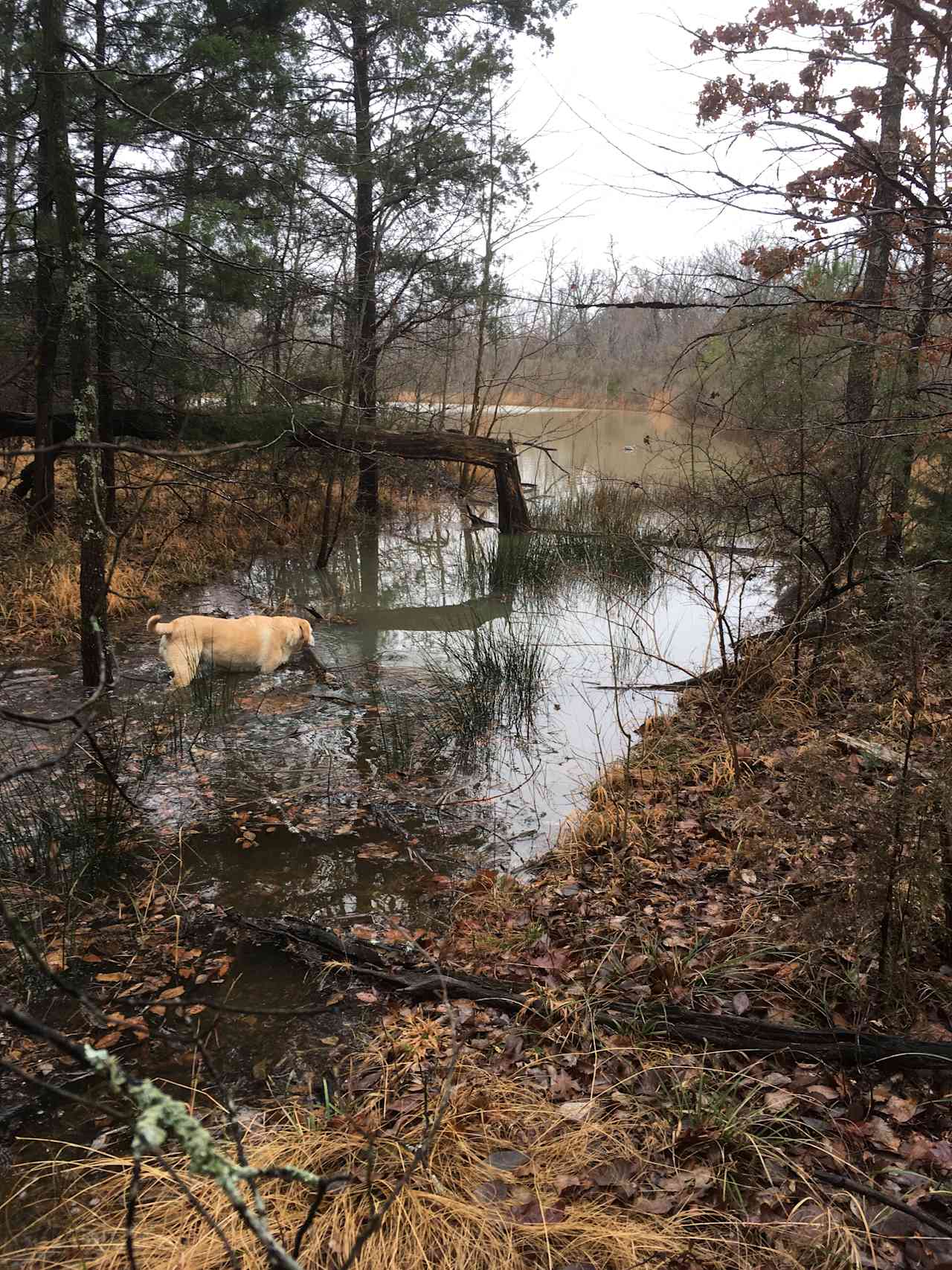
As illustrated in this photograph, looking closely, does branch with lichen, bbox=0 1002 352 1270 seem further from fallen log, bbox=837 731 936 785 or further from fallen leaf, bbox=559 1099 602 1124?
fallen log, bbox=837 731 936 785

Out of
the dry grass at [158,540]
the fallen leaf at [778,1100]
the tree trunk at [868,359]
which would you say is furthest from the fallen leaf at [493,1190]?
the dry grass at [158,540]

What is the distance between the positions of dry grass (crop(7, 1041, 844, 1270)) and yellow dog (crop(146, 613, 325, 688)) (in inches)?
171

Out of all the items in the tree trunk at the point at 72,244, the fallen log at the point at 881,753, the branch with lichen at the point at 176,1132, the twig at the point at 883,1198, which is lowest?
the twig at the point at 883,1198

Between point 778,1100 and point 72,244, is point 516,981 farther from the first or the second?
point 72,244

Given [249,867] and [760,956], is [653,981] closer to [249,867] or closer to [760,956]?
[760,956]

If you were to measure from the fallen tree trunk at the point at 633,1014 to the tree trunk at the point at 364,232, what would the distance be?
8611mm

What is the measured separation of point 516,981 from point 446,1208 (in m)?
1.23

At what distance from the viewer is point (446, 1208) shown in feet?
7.27

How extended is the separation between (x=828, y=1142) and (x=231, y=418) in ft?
30.9

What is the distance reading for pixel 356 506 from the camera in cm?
1453

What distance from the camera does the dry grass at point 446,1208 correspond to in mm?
2070

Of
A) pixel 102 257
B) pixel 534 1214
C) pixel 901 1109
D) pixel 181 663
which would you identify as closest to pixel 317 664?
pixel 181 663

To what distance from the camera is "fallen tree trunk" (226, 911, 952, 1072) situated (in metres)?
2.60

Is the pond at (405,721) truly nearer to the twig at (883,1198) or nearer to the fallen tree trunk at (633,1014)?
the fallen tree trunk at (633,1014)
